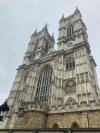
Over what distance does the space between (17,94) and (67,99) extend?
1062 centimetres

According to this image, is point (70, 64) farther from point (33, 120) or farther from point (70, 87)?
point (33, 120)

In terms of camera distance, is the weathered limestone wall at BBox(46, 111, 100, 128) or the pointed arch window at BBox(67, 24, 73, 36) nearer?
the weathered limestone wall at BBox(46, 111, 100, 128)

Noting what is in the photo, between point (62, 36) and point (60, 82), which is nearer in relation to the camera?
point (60, 82)

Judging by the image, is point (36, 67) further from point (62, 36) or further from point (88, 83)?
point (88, 83)

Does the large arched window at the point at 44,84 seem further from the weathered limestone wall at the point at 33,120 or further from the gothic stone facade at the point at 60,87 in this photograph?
the weathered limestone wall at the point at 33,120

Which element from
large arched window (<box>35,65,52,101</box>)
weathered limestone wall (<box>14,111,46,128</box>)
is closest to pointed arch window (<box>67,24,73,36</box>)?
large arched window (<box>35,65,52,101</box>)

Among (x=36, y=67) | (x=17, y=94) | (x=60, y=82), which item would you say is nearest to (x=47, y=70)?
(x=36, y=67)

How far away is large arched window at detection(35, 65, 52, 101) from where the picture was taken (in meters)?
23.3

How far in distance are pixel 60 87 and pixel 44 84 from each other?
4.31 meters

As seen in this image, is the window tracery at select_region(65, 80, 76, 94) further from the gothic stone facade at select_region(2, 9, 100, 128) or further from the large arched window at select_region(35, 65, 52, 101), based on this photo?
the large arched window at select_region(35, 65, 52, 101)

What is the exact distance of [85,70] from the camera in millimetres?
21000

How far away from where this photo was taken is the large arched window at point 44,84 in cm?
2330

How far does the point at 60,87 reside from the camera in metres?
21.5

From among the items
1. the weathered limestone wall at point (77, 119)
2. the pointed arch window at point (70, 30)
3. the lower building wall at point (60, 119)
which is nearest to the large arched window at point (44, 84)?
the lower building wall at point (60, 119)
